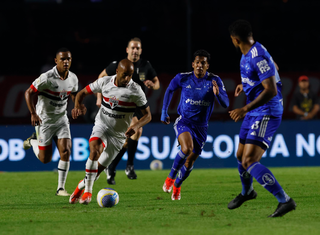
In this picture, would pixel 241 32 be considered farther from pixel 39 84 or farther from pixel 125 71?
pixel 39 84

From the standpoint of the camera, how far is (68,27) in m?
23.1

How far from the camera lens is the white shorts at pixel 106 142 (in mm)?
6965

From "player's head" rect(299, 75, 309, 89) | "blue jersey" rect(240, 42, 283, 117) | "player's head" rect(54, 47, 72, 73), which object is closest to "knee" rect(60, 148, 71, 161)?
"player's head" rect(54, 47, 72, 73)

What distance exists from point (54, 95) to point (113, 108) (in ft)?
4.73

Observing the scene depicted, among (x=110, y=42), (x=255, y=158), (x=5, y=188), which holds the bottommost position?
(x=5, y=188)

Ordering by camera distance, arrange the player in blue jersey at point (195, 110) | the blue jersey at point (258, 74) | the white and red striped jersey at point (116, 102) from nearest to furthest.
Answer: the blue jersey at point (258, 74) < the white and red striped jersey at point (116, 102) < the player in blue jersey at point (195, 110)

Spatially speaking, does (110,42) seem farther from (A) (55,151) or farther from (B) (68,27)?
(A) (55,151)

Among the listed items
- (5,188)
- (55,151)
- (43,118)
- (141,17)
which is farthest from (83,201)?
(141,17)

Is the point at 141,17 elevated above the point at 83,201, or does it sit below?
above

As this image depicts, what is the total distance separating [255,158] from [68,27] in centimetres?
1878

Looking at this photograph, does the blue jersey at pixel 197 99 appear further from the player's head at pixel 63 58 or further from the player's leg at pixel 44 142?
the player's leg at pixel 44 142

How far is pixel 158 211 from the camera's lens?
6.13 m

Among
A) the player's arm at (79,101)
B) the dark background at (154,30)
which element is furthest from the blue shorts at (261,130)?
the dark background at (154,30)

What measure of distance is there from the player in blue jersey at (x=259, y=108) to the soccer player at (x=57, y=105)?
324cm
